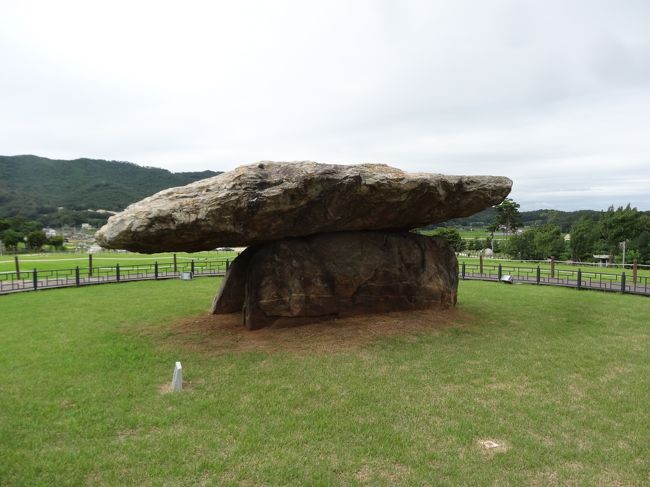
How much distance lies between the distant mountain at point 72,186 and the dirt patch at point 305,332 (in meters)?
115

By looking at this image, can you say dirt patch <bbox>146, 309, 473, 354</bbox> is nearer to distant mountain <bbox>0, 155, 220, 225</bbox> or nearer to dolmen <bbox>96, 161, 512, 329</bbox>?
dolmen <bbox>96, 161, 512, 329</bbox>

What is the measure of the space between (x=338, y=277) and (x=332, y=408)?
550cm

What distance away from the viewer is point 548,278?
23859 millimetres

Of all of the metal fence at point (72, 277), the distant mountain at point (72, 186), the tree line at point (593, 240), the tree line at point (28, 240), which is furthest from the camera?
the distant mountain at point (72, 186)

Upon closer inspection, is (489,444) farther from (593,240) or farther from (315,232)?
(593,240)

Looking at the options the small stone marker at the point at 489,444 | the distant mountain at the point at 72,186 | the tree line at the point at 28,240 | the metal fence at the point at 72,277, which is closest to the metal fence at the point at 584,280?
the metal fence at the point at 72,277

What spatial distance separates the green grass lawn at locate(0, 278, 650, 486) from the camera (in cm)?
517

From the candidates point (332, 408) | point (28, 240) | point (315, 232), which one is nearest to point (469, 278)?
point (315, 232)

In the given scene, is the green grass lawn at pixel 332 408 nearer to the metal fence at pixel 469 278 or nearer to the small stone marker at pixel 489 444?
the small stone marker at pixel 489 444

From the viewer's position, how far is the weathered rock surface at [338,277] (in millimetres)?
11555

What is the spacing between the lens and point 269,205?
9688 millimetres

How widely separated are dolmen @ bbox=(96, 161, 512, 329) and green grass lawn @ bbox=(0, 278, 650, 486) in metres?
1.35

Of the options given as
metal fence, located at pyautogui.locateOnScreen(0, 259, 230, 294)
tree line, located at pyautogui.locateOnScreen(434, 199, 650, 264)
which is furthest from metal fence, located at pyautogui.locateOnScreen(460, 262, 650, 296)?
tree line, located at pyautogui.locateOnScreen(434, 199, 650, 264)

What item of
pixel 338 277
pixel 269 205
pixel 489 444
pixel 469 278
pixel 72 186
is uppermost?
pixel 72 186
